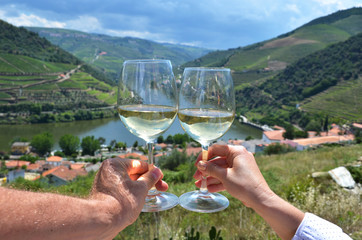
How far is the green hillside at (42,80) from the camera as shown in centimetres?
5134

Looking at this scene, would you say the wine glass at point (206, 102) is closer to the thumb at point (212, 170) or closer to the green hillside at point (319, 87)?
the thumb at point (212, 170)

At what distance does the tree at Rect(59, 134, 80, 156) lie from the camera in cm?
3391

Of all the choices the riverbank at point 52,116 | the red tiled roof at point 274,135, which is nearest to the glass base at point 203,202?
the red tiled roof at point 274,135

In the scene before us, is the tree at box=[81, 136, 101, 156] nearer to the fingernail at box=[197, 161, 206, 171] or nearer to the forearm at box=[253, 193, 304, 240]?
the fingernail at box=[197, 161, 206, 171]

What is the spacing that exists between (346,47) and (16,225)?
73565 millimetres

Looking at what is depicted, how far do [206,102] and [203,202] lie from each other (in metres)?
0.44

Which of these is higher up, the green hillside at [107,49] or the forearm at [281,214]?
the green hillside at [107,49]

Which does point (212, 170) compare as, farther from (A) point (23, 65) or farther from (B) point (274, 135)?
(A) point (23, 65)

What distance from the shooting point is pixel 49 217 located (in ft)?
1.97

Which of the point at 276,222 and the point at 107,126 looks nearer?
the point at 276,222

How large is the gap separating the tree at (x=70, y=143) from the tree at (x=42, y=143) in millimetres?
1393

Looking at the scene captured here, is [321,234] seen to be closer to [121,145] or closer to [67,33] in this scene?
[121,145]

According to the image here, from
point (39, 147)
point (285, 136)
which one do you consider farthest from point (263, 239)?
point (39, 147)

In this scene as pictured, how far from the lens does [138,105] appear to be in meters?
0.95
